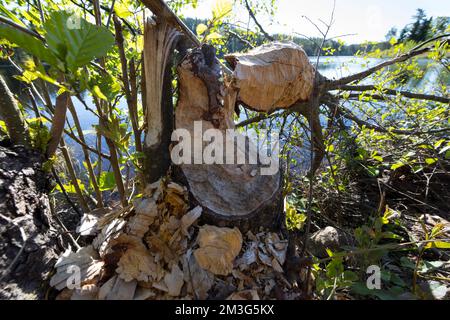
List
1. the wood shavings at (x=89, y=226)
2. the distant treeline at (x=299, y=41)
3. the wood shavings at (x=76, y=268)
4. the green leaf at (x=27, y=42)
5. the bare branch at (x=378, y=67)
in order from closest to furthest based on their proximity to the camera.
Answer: the green leaf at (x=27, y=42)
the wood shavings at (x=76, y=268)
the wood shavings at (x=89, y=226)
the bare branch at (x=378, y=67)
the distant treeline at (x=299, y=41)

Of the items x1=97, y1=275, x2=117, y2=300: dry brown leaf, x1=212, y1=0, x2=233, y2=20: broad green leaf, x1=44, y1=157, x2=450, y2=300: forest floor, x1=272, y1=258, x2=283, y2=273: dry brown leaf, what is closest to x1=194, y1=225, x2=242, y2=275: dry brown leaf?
x1=44, y1=157, x2=450, y2=300: forest floor

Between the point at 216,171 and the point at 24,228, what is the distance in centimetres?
64

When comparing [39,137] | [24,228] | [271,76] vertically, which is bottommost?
[24,228]

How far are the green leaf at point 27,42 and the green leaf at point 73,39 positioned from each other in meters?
0.02

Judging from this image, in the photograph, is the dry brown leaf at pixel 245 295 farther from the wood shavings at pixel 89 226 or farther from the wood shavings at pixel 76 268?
the wood shavings at pixel 89 226

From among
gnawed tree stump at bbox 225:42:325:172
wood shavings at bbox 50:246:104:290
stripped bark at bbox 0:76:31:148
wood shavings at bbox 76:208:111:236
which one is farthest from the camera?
gnawed tree stump at bbox 225:42:325:172

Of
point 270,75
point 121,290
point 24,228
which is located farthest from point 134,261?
point 270,75

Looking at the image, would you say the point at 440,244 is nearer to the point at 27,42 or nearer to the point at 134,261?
the point at 134,261

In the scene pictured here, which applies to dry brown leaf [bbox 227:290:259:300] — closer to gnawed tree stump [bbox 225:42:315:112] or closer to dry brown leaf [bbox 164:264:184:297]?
dry brown leaf [bbox 164:264:184:297]

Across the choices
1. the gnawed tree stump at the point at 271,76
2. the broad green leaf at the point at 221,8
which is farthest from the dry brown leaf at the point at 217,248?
the broad green leaf at the point at 221,8

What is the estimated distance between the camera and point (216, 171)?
3.46 ft

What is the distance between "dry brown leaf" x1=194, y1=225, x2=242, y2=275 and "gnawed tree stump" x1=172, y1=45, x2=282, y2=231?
5cm

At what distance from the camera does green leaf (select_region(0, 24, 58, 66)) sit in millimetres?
482

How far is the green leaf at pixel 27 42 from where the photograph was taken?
482mm
